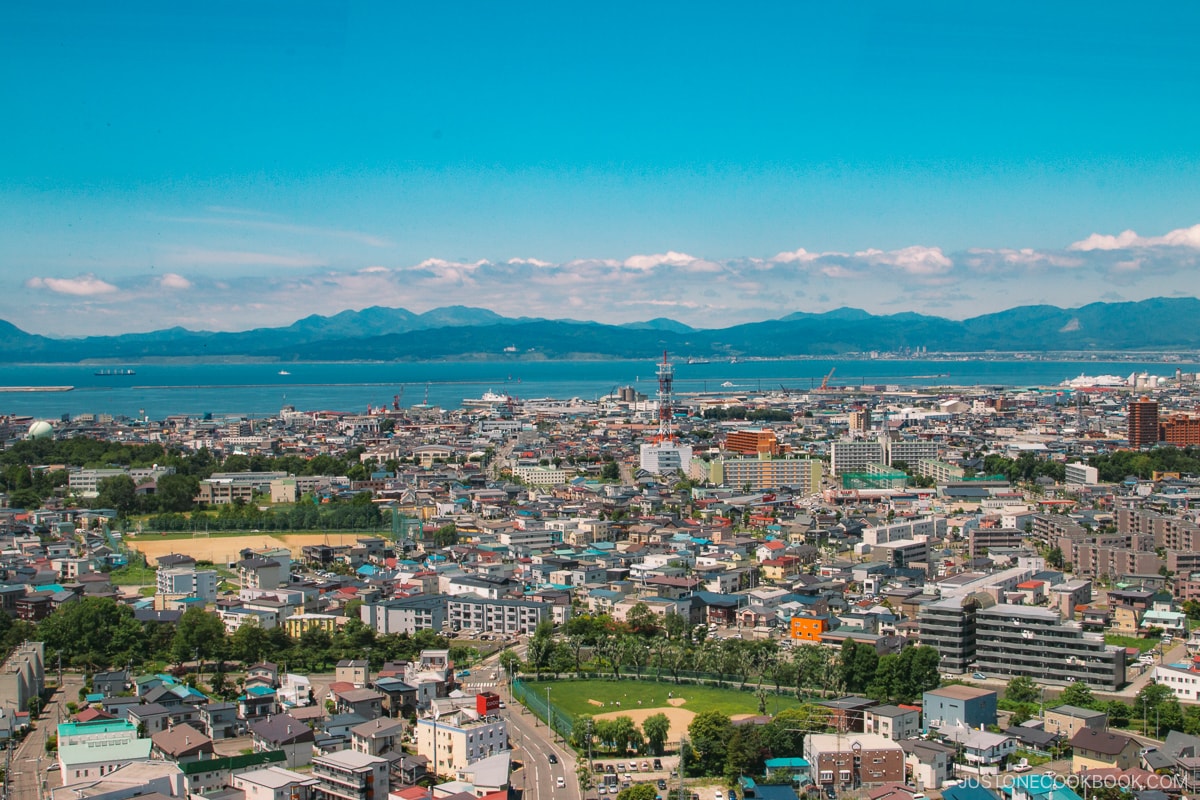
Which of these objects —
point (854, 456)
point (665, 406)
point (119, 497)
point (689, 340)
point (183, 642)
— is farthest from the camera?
point (689, 340)

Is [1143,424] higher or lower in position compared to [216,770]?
higher

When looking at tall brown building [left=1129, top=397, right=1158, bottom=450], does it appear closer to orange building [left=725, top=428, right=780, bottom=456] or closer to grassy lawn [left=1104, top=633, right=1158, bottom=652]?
orange building [left=725, top=428, right=780, bottom=456]

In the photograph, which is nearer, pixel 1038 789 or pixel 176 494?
pixel 1038 789

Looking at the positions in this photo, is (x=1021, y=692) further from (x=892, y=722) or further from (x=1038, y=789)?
(x=1038, y=789)

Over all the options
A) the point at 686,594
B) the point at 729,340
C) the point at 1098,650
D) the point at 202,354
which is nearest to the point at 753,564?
the point at 686,594

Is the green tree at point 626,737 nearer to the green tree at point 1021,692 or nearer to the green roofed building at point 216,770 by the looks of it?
the green roofed building at point 216,770

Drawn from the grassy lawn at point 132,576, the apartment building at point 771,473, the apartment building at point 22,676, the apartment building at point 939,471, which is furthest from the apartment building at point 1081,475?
the apartment building at point 22,676

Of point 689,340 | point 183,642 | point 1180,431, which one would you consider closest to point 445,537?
point 183,642
